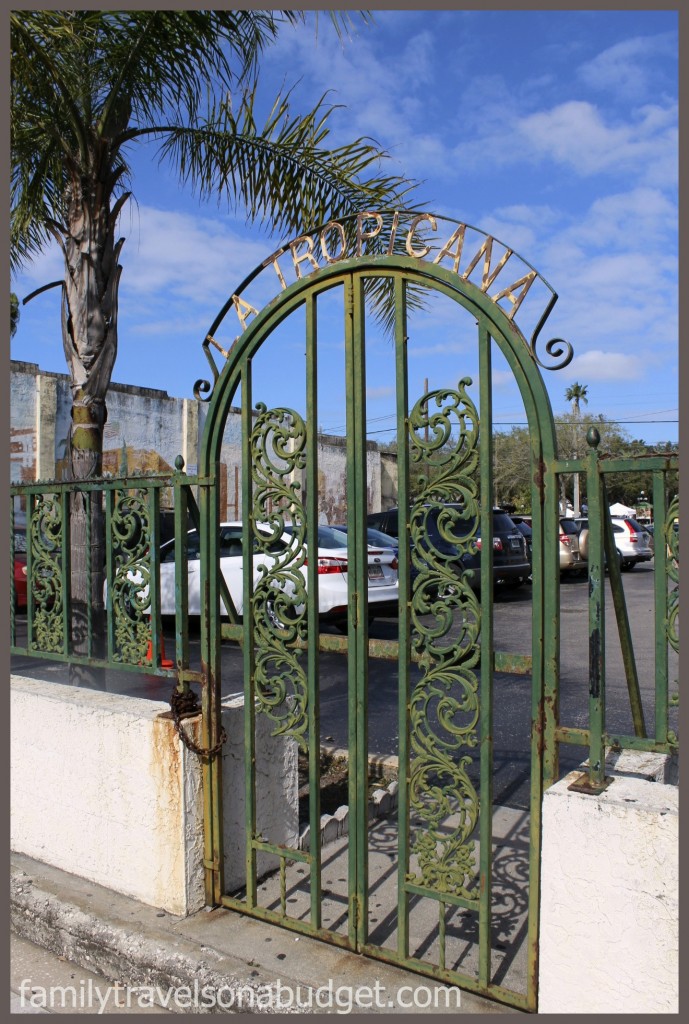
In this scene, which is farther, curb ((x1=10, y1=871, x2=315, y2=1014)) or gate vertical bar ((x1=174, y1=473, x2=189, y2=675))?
gate vertical bar ((x1=174, y1=473, x2=189, y2=675))

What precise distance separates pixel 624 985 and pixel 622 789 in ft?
1.90

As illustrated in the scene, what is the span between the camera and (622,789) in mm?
2764

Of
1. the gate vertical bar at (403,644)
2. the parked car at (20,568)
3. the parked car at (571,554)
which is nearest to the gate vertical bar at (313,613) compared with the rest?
the gate vertical bar at (403,644)

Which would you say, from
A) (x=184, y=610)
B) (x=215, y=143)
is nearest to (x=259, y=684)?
(x=184, y=610)

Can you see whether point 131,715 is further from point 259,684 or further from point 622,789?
point 622,789

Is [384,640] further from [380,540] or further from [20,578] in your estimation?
[20,578]

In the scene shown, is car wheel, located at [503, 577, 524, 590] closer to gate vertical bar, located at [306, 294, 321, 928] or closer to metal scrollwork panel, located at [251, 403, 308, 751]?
metal scrollwork panel, located at [251, 403, 308, 751]

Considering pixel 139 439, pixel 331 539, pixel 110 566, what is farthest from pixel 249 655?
pixel 139 439

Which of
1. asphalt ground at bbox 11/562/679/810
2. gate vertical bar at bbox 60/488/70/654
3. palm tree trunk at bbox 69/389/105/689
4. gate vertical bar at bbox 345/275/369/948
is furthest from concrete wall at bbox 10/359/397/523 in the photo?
gate vertical bar at bbox 345/275/369/948

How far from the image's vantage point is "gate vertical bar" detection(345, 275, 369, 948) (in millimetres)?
3344

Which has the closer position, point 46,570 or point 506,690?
point 46,570

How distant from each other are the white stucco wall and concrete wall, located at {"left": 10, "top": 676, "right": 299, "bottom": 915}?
5.37 ft

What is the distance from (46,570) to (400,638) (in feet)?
7.75

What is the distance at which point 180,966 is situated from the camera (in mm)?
3318
